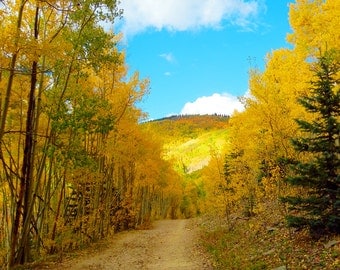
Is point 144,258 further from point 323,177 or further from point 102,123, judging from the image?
point 323,177

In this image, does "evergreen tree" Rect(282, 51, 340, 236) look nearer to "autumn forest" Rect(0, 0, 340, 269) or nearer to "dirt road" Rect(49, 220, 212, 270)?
"autumn forest" Rect(0, 0, 340, 269)

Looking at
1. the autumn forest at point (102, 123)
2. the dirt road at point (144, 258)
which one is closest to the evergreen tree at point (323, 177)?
the autumn forest at point (102, 123)

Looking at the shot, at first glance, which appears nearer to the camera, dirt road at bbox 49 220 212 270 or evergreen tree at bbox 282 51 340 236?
evergreen tree at bbox 282 51 340 236

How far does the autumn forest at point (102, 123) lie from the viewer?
10.2 meters

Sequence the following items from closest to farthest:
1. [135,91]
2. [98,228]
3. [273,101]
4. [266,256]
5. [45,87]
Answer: [266,256] → [45,87] → [273,101] → [135,91] → [98,228]

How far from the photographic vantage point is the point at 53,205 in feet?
71.1

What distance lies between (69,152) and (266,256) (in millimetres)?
6574

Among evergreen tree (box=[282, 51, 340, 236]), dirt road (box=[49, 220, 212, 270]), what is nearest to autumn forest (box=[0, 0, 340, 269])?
evergreen tree (box=[282, 51, 340, 236])

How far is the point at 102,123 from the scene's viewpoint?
11.0 m

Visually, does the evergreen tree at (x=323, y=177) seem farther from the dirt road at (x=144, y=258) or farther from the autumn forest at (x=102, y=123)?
the dirt road at (x=144, y=258)

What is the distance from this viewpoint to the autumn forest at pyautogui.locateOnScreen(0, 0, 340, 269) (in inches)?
401

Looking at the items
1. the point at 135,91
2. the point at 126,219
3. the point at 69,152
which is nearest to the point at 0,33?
the point at 69,152

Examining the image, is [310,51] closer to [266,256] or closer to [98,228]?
[266,256]

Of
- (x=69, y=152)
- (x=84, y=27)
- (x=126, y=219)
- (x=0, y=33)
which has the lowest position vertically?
(x=126, y=219)
